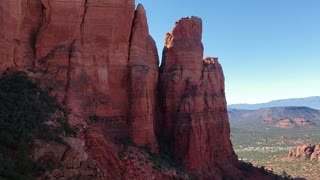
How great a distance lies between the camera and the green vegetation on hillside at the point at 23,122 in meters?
21.6

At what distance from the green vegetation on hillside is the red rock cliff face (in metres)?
17.1

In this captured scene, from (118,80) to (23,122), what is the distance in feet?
48.0

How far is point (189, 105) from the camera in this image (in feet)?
149

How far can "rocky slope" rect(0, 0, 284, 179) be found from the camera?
33031mm

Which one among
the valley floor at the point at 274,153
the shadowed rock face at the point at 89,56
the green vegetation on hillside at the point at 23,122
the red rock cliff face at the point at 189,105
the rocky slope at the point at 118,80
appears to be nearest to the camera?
the green vegetation on hillside at the point at 23,122

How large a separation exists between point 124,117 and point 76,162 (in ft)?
48.0

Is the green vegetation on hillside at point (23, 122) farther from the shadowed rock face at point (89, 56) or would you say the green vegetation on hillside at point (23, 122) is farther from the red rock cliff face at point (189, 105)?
the red rock cliff face at point (189, 105)

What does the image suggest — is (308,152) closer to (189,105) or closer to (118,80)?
(189,105)

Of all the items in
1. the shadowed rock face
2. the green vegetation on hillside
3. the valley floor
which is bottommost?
the valley floor

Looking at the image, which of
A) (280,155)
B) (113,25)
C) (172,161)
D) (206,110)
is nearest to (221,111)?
(206,110)

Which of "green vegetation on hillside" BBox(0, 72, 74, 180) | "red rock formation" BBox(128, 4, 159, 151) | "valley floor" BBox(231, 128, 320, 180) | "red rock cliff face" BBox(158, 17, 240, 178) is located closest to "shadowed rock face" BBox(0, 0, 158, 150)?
"red rock formation" BBox(128, 4, 159, 151)

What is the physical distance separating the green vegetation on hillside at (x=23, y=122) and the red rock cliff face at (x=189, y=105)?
17.1m

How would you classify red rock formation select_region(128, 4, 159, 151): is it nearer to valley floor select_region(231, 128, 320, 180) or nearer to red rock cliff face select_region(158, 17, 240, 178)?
red rock cliff face select_region(158, 17, 240, 178)

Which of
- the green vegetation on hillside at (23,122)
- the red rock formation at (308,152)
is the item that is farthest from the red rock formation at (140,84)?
the red rock formation at (308,152)
